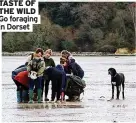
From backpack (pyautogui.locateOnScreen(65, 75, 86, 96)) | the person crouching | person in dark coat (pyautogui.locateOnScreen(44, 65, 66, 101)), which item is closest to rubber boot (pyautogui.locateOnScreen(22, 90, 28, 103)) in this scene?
the person crouching

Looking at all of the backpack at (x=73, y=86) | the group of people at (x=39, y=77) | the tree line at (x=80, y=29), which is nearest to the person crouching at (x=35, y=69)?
the group of people at (x=39, y=77)

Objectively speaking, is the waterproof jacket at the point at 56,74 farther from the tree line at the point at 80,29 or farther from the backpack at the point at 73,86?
the tree line at the point at 80,29

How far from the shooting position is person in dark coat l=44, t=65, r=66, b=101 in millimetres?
17219

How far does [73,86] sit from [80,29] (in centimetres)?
3124

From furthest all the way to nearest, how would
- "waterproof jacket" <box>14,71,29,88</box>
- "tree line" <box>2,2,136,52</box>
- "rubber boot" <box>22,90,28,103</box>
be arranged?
"tree line" <box>2,2,136,52</box> < "rubber boot" <box>22,90,28,103</box> < "waterproof jacket" <box>14,71,29,88</box>

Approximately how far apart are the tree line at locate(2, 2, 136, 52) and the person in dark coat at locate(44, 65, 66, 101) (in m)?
22.8

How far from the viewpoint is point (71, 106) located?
54.1 ft

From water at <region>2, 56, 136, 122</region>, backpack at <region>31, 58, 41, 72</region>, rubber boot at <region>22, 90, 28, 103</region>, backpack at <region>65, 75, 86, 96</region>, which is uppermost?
backpack at <region>31, 58, 41, 72</region>

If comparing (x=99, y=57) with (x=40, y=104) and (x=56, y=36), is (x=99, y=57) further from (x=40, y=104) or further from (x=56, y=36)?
(x=40, y=104)

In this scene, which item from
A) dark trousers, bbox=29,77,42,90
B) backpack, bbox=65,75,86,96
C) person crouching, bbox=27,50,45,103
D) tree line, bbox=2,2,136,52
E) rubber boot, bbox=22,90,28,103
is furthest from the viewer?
tree line, bbox=2,2,136,52

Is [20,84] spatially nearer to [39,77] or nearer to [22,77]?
[22,77]

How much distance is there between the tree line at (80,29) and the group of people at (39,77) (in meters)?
22.7

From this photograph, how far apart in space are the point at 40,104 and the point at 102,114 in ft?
7.57

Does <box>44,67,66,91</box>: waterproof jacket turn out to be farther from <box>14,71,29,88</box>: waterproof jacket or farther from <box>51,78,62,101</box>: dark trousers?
<box>14,71,29,88</box>: waterproof jacket
